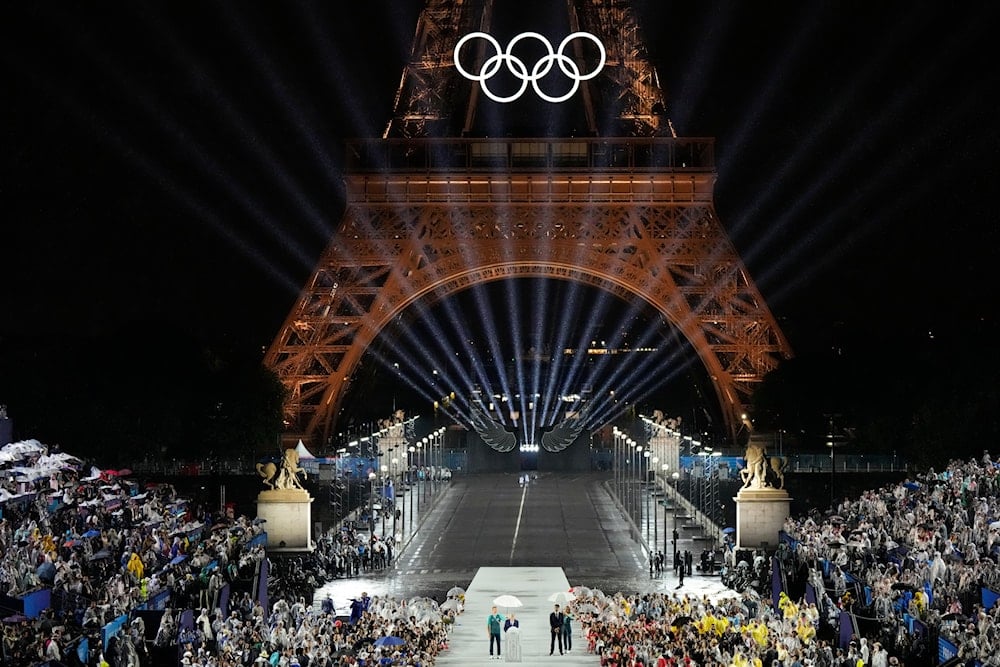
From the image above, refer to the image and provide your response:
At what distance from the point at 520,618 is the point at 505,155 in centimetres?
3579

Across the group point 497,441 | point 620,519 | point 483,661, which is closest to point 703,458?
point 620,519

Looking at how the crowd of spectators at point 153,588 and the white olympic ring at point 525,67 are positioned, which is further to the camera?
the white olympic ring at point 525,67

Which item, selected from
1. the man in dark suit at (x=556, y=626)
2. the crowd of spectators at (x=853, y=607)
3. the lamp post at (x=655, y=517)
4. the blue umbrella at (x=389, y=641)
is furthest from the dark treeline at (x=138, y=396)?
the blue umbrella at (x=389, y=641)

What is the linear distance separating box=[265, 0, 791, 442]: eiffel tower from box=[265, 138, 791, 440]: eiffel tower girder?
59mm

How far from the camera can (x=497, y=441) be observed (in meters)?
125

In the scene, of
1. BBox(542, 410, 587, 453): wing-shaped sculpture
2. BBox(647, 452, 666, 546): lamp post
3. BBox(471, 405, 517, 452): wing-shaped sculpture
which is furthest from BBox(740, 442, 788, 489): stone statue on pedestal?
BBox(471, 405, 517, 452): wing-shaped sculpture

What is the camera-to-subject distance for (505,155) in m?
71.1

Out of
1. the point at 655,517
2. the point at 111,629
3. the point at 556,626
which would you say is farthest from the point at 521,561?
the point at 111,629

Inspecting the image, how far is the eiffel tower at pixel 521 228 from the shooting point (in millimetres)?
68438

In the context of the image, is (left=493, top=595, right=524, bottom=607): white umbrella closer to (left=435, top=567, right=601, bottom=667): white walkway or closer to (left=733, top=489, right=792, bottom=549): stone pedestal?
(left=435, top=567, right=601, bottom=667): white walkway

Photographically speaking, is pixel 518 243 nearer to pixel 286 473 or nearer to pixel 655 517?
pixel 655 517

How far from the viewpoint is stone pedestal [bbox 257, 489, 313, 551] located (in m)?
49.0

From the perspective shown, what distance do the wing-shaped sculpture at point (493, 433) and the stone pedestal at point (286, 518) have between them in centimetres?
6838

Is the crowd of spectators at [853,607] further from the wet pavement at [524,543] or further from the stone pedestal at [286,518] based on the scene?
the stone pedestal at [286,518]
